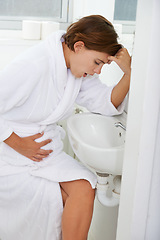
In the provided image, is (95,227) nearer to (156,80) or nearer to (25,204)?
(25,204)

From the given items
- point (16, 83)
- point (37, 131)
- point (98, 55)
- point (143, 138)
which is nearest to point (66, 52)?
point (98, 55)

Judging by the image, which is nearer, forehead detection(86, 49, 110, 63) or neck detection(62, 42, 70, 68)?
forehead detection(86, 49, 110, 63)

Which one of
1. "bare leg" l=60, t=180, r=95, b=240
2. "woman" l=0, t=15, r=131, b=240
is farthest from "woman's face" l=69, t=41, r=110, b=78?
"bare leg" l=60, t=180, r=95, b=240

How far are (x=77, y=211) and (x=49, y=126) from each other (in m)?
0.43

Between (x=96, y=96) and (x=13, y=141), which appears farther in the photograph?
(x=96, y=96)

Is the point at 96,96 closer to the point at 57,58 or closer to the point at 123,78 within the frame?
the point at 123,78

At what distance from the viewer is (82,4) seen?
249 cm

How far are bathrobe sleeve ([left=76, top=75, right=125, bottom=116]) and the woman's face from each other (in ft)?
0.49

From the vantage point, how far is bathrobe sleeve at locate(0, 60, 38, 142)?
5.01 ft

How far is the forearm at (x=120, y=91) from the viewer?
1.64 m

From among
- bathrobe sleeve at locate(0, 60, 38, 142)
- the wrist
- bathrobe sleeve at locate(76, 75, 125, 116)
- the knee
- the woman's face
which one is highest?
the woman's face

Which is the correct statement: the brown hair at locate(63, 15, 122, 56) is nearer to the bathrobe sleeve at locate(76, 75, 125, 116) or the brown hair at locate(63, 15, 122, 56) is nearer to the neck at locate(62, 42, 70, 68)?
the neck at locate(62, 42, 70, 68)

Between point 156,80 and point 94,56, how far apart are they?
1.99 ft

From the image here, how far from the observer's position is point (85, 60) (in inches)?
61.9
